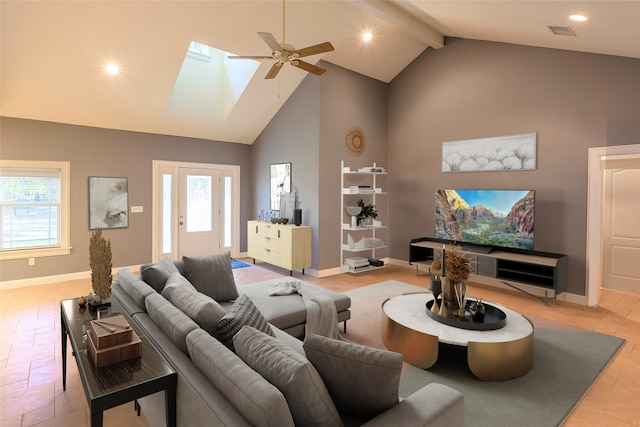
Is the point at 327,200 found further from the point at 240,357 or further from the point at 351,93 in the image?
the point at 240,357

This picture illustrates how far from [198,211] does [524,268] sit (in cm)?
592

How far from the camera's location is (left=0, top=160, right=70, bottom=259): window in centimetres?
541

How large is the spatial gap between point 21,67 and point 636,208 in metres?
8.72

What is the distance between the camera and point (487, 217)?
5.59 metres

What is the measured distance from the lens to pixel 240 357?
160 centimetres

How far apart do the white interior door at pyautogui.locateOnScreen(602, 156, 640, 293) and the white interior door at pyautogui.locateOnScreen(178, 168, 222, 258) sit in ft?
22.7

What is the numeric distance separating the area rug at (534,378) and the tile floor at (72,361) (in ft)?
0.33

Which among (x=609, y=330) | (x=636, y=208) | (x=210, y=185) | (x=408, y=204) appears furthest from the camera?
(x=210, y=185)

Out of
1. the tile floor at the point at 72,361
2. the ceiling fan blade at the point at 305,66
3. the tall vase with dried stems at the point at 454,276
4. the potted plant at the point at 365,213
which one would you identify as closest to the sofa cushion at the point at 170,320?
the tile floor at the point at 72,361

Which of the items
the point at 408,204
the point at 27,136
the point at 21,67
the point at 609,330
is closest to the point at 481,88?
the point at 408,204

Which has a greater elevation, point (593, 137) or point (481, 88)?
point (481, 88)

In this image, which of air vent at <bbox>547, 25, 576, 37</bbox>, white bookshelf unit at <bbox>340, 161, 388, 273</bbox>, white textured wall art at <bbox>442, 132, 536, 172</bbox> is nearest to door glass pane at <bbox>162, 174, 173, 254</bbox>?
white bookshelf unit at <bbox>340, 161, 388, 273</bbox>

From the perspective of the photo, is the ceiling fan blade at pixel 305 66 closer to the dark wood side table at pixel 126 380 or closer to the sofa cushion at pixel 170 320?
the sofa cushion at pixel 170 320

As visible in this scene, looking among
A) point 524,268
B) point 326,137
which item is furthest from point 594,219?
point 326,137
